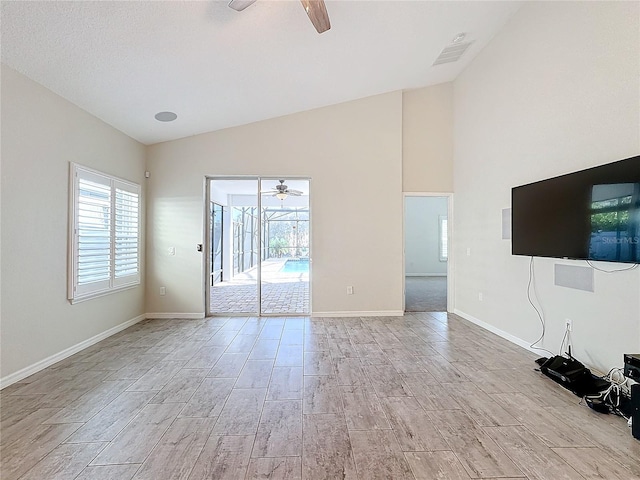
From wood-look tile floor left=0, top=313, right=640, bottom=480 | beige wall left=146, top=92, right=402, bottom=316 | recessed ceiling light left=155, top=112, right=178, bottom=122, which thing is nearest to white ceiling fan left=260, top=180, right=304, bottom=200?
beige wall left=146, top=92, right=402, bottom=316

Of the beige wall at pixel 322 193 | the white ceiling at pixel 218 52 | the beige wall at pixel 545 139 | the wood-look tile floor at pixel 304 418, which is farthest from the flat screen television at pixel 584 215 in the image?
the white ceiling at pixel 218 52

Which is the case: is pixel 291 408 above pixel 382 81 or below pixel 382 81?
below

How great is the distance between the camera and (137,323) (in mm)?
5000

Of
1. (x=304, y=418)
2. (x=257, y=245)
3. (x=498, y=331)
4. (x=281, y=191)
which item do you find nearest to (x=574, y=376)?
(x=498, y=331)

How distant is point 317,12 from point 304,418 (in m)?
2.99

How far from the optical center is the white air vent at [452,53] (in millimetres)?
4320

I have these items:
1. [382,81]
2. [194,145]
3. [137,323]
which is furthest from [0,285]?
[382,81]

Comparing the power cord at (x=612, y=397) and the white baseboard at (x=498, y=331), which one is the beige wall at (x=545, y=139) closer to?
the white baseboard at (x=498, y=331)

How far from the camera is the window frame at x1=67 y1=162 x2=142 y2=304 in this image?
3.61 metres

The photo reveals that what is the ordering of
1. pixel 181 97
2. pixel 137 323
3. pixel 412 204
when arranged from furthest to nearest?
pixel 412 204, pixel 137 323, pixel 181 97

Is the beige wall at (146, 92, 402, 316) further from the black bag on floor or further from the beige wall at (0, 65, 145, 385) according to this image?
the black bag on floor

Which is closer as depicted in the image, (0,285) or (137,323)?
(0,285)

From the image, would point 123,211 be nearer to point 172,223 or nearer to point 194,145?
point 172,223

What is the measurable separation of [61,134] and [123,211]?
140 cm
